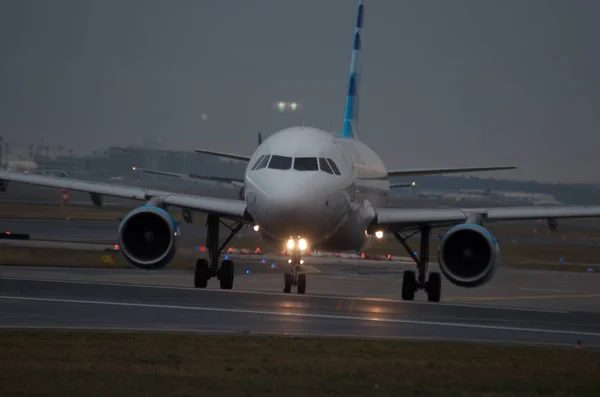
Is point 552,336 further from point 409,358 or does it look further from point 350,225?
point 350,225

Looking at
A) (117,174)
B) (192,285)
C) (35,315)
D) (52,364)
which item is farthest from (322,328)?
(117,174)

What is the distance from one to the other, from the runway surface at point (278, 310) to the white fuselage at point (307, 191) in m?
1.77

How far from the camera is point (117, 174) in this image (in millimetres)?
176125

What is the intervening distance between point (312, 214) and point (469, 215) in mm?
5900

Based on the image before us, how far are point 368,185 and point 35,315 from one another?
12484 mm

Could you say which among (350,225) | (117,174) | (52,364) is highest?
(117,174)

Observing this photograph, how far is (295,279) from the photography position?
32.1 metres

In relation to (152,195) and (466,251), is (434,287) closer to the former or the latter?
(466,251)

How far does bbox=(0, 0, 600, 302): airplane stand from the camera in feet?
94.9

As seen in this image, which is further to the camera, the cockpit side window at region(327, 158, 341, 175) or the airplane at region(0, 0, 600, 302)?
the cockpit side window at region(327, 158, 341, 175)

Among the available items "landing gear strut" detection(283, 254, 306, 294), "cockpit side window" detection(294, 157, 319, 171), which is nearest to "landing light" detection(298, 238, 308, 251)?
"landing gear strut" detection(283, 254, 306, 294)

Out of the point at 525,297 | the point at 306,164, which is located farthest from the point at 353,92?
the point at 306,164

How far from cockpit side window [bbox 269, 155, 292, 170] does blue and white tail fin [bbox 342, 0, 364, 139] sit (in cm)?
1395

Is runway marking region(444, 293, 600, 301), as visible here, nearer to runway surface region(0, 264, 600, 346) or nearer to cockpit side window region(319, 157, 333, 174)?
runway surface region(0, 264, 600, 346)
